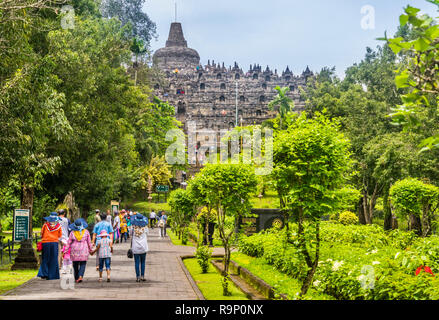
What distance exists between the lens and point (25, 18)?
10.5 m

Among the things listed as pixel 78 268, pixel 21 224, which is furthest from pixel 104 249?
pixel 21 224

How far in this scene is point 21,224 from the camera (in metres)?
15.9

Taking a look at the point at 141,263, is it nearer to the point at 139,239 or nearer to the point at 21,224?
the point at 139,239

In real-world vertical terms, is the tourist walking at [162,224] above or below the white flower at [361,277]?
below

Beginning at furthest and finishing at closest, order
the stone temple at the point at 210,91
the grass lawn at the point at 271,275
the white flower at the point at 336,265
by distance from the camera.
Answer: the stone temple at the point at 210,91 < the grass lawn at the point at 271,275 < the white flower at the point at 336,265

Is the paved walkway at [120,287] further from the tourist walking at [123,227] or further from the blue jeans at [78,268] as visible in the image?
the tourist walking at [123,227]

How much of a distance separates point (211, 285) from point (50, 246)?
4.11m

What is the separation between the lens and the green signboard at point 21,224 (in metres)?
→ 15.7

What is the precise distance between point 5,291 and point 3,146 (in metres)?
3.21

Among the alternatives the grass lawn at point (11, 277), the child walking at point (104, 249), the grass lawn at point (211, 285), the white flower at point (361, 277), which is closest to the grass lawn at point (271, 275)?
the grass lawn at point (211, 285)

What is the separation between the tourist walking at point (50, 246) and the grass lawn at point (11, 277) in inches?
28.6

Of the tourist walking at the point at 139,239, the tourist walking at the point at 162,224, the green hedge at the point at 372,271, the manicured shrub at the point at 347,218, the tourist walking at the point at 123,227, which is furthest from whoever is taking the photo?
the tourist walking at the point at 162,224

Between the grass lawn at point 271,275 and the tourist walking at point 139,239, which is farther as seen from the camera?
the tourist walking at point 139,239
